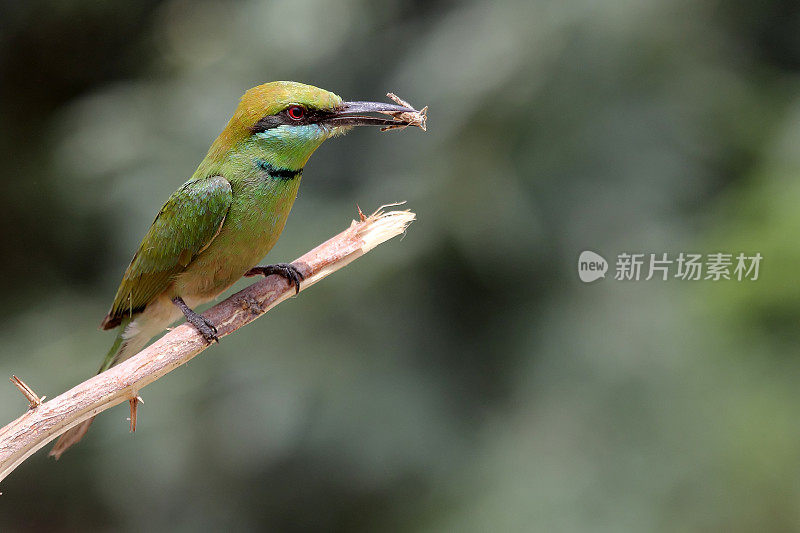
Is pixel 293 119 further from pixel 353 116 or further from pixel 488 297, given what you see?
pixel 488 297

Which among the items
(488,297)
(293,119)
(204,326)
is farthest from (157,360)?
(488,297)

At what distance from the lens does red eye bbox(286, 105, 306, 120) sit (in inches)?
72.5

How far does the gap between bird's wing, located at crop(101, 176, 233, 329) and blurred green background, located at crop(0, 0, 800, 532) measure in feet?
2.83

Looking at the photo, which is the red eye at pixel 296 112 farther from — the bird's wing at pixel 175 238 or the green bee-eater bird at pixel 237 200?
the bird's wing at pixel 175 238

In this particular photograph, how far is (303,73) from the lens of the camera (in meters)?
3.22

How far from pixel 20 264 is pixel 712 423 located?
3176 millimetres

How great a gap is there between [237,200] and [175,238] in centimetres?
21

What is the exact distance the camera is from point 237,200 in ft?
6.28

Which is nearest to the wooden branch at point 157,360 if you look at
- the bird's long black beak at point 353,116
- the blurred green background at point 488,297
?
the bird's long black beak at point 353,116

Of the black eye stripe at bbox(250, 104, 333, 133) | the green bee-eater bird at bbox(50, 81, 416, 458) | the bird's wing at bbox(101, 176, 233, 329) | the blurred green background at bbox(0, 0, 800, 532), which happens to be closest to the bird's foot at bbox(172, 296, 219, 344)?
the green bee-eater bird at bbox(50, 81, 416, 458)

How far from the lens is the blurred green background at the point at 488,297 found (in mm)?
2789

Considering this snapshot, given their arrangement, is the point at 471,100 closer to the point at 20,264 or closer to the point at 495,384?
the point at 495,384

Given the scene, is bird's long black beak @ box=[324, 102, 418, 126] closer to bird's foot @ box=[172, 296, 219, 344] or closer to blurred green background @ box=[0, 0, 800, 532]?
bird's foot @ box=[172, 296, 219, 344]

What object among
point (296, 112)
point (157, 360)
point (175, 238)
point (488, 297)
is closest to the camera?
point (157, 360)
